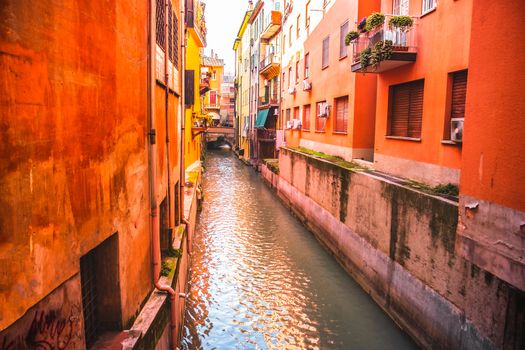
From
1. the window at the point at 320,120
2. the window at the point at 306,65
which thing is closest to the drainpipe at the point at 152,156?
the window at the point at 320,120

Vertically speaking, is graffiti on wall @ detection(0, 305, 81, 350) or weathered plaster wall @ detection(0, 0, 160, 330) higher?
weathered plaster wall @ detection(0, 0, 160, 330)

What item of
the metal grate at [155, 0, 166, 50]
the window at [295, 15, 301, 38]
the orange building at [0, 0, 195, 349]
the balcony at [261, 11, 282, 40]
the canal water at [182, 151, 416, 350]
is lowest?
the canal water at [182, 151, 416, 350]

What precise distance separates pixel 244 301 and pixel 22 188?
26.9 ft

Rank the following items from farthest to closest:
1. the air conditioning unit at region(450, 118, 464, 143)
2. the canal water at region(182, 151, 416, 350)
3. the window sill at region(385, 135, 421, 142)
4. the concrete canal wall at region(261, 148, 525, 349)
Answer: the window sill at region(385, 135, 421, 142) → the canal water at region(182, 151, 416, 350) → the air conditioning unit at region(450, 118, 464, 143) → the concrete canal wall at region(261, 148, 525, 349)

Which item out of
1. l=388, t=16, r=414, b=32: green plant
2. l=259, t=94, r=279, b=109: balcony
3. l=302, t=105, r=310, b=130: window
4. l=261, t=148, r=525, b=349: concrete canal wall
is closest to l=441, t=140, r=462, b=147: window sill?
l=261, t=148, r=525, b=349: concrete canal wall

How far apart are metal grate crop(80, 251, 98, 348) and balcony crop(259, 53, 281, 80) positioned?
94.3 ft

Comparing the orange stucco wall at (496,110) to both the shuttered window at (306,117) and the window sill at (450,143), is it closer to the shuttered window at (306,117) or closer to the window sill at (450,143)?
the window sill at (450,143)

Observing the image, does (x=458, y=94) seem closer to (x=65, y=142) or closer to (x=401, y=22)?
(x=401, y=22)

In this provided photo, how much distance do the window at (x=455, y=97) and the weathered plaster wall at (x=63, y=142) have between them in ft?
22.7

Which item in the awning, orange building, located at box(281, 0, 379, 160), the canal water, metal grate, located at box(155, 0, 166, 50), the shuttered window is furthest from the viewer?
the awning

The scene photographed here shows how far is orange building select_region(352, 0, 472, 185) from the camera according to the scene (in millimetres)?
8672

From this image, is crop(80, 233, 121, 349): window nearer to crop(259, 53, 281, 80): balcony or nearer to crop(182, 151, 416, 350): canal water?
crop(182, 151, 416, 350): canal water

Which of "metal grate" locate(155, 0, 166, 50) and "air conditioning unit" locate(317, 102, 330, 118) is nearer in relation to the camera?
"metal grate" locate(155, 0, 166, 50)

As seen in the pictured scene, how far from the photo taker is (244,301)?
10297mm
